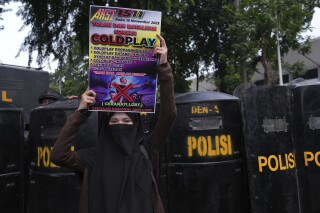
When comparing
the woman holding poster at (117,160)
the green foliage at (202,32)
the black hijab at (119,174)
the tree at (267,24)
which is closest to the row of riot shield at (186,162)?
the woman holding poster at (117,160)

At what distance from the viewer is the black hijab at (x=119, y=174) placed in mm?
1930

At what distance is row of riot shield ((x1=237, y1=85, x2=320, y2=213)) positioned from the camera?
3.37m

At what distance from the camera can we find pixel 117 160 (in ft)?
6.56

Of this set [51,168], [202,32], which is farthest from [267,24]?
[51,168]

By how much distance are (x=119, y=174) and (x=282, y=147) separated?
6.33 feet

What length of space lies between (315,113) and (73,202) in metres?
2.31

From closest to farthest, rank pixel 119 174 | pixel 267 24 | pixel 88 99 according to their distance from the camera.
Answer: pixel 119 174
pixel 88 99
pixel 267 24

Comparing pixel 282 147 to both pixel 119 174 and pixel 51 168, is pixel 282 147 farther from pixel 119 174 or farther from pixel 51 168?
pixel 51 168

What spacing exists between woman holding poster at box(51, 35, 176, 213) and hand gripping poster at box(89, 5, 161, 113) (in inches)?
2.1

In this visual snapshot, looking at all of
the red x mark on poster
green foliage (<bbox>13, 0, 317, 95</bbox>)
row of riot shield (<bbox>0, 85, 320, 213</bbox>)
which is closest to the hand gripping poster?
the red x mark on poster

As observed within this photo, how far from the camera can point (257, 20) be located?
1396cm

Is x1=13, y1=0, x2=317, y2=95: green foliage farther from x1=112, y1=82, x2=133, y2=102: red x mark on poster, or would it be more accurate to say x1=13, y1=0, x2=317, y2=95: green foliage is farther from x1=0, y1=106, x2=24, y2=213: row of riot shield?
x1=112, y1=82, x2=133, y2=102: red x mark on poster

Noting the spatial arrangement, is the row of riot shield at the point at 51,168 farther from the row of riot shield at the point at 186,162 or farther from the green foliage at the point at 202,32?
the green foliage at the point at 202,32

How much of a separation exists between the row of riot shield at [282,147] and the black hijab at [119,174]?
1.61 metres
